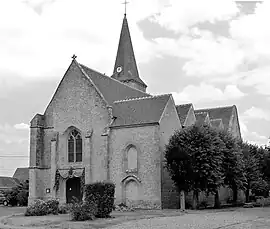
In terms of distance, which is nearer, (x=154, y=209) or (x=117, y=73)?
(x=154, y=209)

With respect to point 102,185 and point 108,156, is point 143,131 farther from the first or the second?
point 102,185

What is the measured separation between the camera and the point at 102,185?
28250 mm

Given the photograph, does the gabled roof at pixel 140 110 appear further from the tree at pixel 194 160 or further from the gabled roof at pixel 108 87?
the tree at pixel 194 160

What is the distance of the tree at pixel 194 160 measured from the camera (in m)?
36.1

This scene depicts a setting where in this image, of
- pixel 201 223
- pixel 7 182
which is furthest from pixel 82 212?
pixel 7 182

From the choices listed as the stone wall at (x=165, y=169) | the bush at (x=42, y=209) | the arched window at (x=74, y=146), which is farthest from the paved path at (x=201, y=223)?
the arched window at (x=74, y=146)

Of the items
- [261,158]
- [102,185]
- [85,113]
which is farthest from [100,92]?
[261,158]

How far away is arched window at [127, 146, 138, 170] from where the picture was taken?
4019cm

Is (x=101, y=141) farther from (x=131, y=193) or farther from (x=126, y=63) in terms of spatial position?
(x=126, y=63)

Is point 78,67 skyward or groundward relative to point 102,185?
skyward

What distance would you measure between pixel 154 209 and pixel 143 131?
7.02m

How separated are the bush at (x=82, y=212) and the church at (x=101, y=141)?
1332 centimetres

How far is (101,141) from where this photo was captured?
138 feet

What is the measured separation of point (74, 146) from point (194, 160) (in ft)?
44.3
